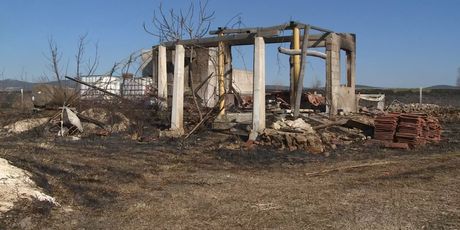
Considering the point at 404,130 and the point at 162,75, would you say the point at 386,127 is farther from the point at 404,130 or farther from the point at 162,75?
the point at 162,75

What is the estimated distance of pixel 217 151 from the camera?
42.1 ft

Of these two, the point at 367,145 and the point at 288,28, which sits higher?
the point at 288,28

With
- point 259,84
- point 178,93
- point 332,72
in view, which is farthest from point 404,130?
point 178,93

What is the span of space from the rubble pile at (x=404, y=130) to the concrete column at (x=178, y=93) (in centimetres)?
551

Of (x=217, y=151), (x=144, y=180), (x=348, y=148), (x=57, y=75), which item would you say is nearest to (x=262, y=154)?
(x=217, y=151)

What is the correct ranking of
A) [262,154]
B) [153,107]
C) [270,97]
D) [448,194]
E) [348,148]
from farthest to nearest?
[270,97] → [153,107] → [348,148] → [262,154] → [448,194]

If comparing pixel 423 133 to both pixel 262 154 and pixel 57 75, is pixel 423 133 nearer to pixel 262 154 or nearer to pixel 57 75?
pixel 262 154

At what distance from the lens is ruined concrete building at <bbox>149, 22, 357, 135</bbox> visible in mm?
14266

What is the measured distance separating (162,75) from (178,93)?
2275 millimetres

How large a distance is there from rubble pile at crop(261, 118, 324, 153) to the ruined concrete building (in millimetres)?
645

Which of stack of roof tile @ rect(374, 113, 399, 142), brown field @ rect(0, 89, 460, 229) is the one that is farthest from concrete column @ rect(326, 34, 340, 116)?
brown field @ rect(0, 89, 460, 229)

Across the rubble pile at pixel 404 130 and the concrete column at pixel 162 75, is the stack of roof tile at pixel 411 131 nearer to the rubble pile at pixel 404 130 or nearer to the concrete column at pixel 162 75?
the rubble pile at pixel 404 130

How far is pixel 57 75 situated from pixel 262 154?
9612 mm

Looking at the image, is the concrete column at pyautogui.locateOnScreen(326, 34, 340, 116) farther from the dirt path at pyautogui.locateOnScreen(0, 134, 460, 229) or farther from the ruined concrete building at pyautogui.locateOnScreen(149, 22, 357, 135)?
the dirt path at pyautogui.locateOnScreen(0, 134, 460, 229)
